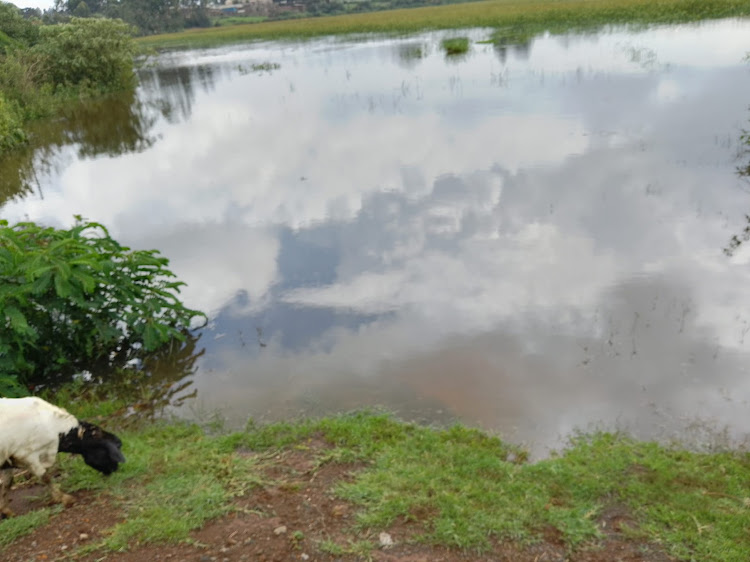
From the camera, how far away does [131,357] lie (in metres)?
7.39

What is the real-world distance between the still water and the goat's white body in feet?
6.73

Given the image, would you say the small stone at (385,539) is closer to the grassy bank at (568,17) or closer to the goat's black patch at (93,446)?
the goat's black patch at (93,446)

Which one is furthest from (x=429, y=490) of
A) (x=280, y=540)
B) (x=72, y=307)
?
(x=72, y=307)

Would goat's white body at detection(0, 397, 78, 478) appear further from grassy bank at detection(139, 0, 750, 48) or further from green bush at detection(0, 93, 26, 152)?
grassy bank at detection(139, 0, 750, 48)

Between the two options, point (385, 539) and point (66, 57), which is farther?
point (66, 57)

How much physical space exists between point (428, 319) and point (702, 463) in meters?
3.72

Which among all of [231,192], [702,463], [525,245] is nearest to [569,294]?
[525,245]

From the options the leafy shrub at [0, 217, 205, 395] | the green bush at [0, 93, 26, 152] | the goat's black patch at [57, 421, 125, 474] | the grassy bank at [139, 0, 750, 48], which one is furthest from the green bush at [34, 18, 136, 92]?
the goat's black patch at [57, 421, 125, 474]

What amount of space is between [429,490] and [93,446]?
2683 millimetres

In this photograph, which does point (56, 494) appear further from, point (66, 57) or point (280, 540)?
point (66, 57)

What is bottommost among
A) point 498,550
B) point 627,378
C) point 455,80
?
point 627,378

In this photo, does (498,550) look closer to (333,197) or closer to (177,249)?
(177,249)

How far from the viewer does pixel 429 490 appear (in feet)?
14.3

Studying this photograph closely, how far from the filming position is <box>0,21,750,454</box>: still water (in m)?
6.31
